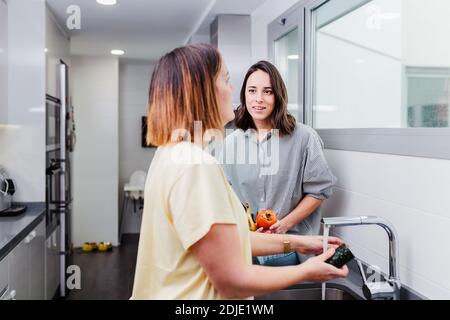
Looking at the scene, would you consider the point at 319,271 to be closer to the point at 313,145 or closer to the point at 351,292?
the point at 351,292

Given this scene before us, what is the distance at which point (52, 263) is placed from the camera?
273 centimetres

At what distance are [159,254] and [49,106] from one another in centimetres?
221

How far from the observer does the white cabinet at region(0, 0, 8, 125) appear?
91.0 inches

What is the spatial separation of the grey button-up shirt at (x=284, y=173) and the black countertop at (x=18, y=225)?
0.78 metres

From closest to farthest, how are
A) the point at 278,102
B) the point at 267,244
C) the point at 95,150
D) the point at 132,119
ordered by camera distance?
the point at 267,244 < the point at 278,102 < the point at 95,150 < the point at 132,119

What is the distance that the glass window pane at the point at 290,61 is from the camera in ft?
6.42

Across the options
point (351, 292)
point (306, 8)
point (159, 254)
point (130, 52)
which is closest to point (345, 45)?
point (306, 8)

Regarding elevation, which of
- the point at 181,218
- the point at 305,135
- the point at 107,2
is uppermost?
the point at 107,2

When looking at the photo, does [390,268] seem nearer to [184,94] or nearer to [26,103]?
[184,94]

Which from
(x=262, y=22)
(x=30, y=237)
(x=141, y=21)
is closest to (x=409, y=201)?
(x=262, y=22)

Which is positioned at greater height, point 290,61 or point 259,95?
point 290,61

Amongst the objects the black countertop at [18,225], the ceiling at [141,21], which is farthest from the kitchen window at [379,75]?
the black countertop at [18,225]

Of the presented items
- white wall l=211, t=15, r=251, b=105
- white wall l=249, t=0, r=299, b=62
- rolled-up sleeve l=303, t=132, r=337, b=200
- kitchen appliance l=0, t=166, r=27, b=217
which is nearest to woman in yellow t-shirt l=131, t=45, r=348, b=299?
rolled-up sleeve l=303, t=132, r=337, b=200

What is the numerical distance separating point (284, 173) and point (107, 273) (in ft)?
7.91
